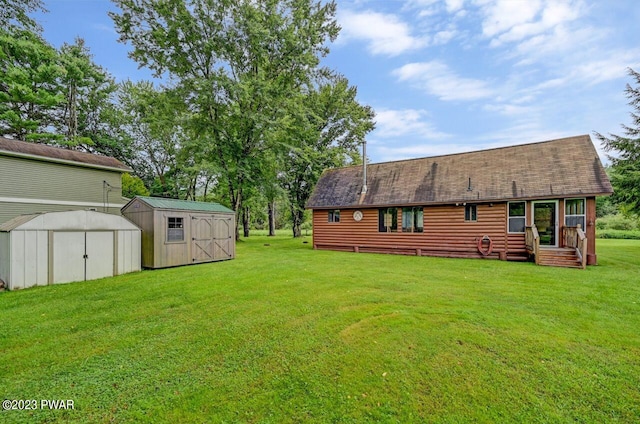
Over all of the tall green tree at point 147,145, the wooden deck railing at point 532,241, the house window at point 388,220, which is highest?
the tall green tree at point 147,145

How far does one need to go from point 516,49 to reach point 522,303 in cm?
1190

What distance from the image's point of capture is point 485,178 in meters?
11.6

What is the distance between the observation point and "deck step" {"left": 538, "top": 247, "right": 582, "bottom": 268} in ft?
28.7

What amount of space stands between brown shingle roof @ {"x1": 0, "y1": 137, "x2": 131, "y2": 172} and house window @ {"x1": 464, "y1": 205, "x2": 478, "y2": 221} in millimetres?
16584

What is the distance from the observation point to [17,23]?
1633 cm

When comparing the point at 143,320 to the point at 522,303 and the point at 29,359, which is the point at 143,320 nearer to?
the point at 29,359

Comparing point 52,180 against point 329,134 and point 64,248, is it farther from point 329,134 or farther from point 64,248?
point 329,134

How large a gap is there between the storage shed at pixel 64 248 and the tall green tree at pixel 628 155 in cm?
2038

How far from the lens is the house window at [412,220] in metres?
12.5

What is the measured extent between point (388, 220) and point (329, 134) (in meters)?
14.7

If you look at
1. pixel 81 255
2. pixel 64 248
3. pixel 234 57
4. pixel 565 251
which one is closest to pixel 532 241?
pixel 565 251

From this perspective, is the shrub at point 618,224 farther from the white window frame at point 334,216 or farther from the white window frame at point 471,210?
the white window frame at point 334,216

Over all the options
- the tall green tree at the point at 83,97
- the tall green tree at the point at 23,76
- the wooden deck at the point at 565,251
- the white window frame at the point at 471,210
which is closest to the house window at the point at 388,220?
the white window frame at the point at 471,210

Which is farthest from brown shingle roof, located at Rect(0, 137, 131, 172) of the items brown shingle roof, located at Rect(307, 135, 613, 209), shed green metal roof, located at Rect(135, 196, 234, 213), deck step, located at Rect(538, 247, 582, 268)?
deck step, located at Rect(538, 247, 582, 268)
